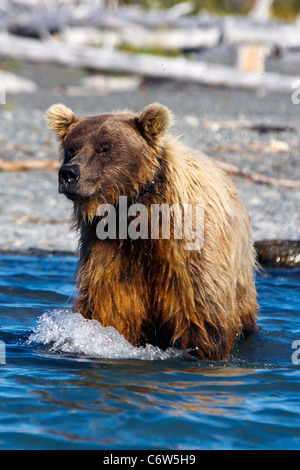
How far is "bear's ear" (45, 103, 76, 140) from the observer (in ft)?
15.3

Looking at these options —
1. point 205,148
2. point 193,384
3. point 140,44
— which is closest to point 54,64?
point 140,44

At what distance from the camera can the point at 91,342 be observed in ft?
15.7

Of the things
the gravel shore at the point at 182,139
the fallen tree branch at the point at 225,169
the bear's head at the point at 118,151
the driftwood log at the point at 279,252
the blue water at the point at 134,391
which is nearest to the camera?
the blue water at the point at 134,391

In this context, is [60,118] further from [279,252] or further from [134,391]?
[279,252]

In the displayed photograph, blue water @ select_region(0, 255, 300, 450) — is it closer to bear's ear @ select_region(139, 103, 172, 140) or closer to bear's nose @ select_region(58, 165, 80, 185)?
bear's nose @ select_region(58, 165, 80, 185)

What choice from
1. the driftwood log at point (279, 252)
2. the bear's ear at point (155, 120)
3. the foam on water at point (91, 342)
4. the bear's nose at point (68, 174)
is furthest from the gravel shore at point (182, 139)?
the foam on water at point (91, 342)

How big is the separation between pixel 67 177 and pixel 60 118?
0.66m

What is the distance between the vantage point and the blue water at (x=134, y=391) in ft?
12.0

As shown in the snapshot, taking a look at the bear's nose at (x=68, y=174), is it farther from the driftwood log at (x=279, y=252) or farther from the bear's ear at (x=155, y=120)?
the driftwood log at (x=279, y=252)

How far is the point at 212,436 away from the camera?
367 cm

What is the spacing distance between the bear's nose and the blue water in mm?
970

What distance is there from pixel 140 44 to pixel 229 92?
2745 mm

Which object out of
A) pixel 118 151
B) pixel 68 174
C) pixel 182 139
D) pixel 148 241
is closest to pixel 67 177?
pixel 68 174

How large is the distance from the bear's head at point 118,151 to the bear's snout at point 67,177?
0.11m
